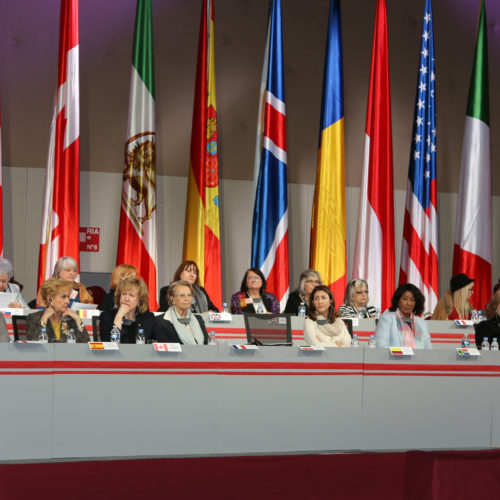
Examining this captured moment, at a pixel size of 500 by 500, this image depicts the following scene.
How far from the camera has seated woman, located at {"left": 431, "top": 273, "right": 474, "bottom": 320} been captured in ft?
24.0

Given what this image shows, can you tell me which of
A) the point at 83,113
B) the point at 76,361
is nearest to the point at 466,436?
the point at 76,361

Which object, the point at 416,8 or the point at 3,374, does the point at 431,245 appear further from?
the point at 3,374

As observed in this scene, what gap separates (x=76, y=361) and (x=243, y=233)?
5.93m

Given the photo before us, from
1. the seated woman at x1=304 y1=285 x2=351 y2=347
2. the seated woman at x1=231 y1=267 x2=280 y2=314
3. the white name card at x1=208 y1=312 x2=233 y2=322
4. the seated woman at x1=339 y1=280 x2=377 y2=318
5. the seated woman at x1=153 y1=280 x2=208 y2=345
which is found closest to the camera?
the seated woman at x1=153 y1=280 x2=208 y2=345

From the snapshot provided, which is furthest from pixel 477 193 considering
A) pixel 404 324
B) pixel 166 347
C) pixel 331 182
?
pixel 166 347

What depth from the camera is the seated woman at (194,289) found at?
6699 millimetres

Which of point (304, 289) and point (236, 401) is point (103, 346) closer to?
point (236, 401)

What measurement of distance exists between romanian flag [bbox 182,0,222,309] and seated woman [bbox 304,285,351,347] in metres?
3.32

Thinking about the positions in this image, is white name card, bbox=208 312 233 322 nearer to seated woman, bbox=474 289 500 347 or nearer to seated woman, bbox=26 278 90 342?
seated woman, bbox=26 278 90 342

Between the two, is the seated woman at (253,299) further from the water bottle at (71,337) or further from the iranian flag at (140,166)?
the water bottle at (71,337)

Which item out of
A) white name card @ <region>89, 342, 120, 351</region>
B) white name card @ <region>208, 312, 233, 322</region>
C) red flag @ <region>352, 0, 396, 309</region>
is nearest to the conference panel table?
white name card @ <region>89, 342, 120, 351</region>

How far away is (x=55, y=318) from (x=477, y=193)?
5850 mm

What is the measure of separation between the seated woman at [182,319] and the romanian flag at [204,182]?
3.46 m

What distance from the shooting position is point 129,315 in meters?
5.09
